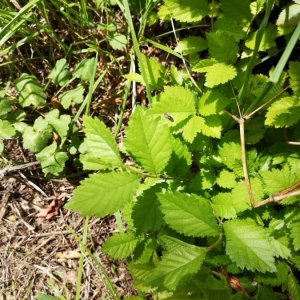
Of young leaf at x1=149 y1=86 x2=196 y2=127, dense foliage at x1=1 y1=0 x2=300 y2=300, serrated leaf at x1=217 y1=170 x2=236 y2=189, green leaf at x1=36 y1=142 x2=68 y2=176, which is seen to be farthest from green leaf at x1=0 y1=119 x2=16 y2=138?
serrated leaf at x1=217 y1=170 x2=236 y2=189

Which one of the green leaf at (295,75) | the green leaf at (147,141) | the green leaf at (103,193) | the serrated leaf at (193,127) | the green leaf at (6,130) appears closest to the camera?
the green leaf at (103,193)

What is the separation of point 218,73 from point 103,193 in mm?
645

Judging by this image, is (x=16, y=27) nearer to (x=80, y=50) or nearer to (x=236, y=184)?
(x=80, y=50)

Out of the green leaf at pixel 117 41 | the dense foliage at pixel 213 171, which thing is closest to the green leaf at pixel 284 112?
the dense foliage at pixel 213 171

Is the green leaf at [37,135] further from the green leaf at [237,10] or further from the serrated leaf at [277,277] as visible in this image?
the serrated leaf at [277,277]

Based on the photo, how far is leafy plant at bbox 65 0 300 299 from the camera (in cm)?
120

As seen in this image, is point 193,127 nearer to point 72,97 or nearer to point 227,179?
point 227,179

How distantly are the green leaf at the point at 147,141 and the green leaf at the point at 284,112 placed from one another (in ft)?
1.46

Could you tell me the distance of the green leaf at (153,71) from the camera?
1606 mm

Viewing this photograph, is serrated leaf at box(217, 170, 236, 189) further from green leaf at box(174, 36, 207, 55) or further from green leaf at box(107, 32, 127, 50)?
green leaf at box(107, 32, 127, 50)

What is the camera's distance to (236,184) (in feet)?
4.92

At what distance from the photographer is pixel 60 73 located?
2.01m

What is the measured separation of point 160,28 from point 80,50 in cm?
49

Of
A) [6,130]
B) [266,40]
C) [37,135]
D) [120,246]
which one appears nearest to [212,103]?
[266,40]
